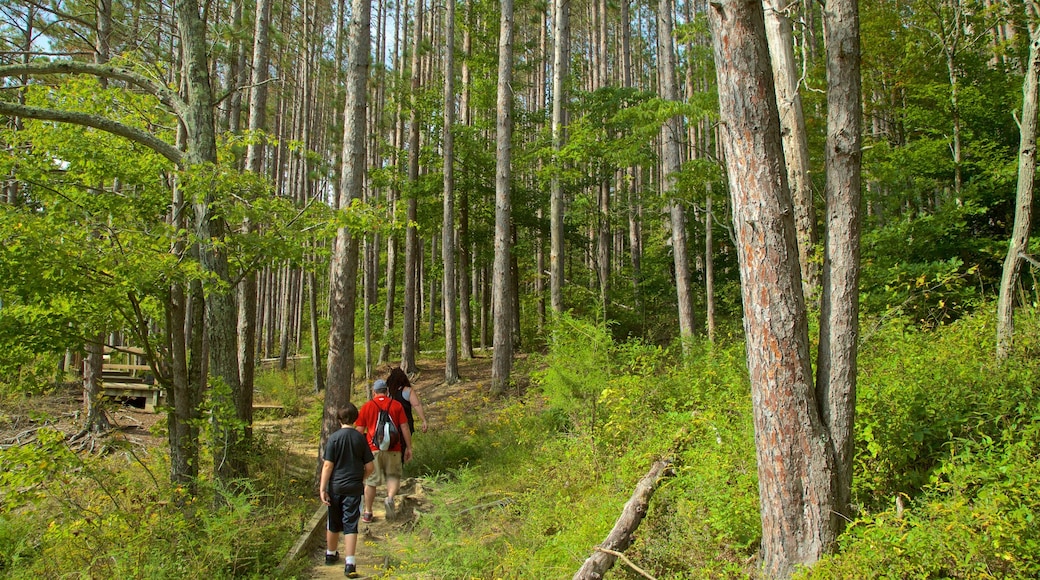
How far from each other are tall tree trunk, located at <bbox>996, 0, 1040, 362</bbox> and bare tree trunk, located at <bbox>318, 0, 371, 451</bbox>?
793cm

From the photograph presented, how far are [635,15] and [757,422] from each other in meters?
38.8

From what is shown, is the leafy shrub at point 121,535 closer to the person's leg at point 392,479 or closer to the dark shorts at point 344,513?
the dark shorts at point 344,513

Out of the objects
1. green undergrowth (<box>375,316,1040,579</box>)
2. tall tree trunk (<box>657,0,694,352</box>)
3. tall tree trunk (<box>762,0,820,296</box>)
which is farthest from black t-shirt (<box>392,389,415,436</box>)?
tall tree trunk (<box>657,0,694,352</box>)

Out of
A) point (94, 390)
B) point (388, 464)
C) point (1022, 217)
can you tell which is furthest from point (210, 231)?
point (1022, 217)

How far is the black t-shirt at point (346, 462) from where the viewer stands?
612 centimetres

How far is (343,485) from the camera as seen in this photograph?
6.11 metres

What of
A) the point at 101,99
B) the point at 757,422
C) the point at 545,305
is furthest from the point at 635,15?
the point at 757,422

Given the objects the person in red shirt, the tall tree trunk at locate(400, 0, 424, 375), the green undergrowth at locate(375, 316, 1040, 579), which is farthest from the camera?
the tall tree trunk at locate(400, 0, 424, 375)

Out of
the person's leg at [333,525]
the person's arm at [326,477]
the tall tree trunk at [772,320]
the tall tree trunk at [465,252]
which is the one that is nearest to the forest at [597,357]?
the tall tree trunk at [772,320]

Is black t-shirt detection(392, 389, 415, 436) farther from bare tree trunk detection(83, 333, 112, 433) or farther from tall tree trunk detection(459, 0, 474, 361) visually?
tall tree trunk detection(459, 0, 474, 361)

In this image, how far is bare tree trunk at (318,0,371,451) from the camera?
9031 mm

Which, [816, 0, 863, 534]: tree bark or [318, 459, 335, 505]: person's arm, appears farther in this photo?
[318, 459, 335, 505]: person's arm

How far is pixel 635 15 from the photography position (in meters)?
37.9

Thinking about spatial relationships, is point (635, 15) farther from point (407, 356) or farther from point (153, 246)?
point (153, 246)
